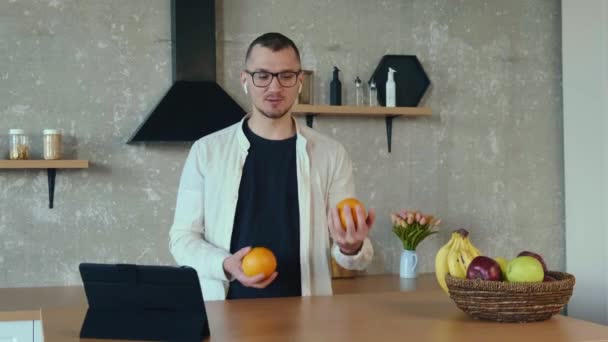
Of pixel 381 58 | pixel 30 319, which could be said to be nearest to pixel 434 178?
pixel 381 58

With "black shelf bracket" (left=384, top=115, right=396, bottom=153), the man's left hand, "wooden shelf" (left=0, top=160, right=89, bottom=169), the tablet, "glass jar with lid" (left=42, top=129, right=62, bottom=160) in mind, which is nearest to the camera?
the tablet

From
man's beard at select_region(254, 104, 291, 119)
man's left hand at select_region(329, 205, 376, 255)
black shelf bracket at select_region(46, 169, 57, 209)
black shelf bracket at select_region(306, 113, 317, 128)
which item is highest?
black shelf bracket at select_region(306, 113, 317, 128)

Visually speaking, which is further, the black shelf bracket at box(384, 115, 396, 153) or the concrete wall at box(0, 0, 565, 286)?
the black shelf bracket at box(384, 115, 396, 153)

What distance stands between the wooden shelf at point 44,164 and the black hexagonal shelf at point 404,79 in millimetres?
1439

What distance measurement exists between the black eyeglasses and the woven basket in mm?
790

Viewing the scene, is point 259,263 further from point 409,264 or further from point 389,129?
point 389,129

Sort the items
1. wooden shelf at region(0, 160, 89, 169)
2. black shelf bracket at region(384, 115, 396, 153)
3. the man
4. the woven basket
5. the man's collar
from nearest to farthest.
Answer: the woven basket
the man
the man's collar
wooden shelf at region(0, 160, 89, 169)
black shelf bracket at region(384, 115, 396, 153)

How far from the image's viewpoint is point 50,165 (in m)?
3.25

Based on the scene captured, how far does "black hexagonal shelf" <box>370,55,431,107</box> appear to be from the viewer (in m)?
3.85

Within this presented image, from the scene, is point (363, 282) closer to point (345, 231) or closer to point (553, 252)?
point (553, 252)

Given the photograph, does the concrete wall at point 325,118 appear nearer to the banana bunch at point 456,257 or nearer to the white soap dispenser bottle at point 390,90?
the white soap dispenser bottle at point 390,90

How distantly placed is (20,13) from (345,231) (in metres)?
2.12

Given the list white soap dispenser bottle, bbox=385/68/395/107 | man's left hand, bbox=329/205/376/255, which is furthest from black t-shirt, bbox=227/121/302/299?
white soap dispenser bottle, bbox=385/68/395/107

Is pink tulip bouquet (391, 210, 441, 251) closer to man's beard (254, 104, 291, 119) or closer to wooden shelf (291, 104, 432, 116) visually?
wooden shelf (291, 104, 432, 116)
